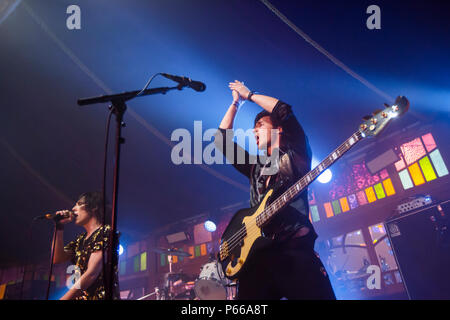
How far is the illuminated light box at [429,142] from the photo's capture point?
21.1 ft

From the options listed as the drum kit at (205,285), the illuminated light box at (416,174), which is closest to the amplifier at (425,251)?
the drum kit at (205,285)

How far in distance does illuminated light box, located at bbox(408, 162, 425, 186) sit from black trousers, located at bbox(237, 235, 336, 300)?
19.9 ft

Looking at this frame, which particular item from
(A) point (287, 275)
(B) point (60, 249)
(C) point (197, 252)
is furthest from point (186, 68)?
(C) point (197, 252)

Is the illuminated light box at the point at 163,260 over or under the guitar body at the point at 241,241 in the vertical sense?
over

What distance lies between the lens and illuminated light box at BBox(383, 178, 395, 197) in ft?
23.0

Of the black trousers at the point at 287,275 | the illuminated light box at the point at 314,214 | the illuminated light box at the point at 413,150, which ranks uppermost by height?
the illuminated light box at the point at 413,150

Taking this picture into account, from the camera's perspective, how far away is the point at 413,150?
267 inches

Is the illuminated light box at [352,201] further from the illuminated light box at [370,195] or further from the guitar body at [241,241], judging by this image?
the guitar body at [241,241]

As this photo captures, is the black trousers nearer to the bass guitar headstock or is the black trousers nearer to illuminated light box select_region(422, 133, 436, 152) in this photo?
the bass guitar headstock

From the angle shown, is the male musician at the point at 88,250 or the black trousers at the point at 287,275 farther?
the male musician at the point at 88,250

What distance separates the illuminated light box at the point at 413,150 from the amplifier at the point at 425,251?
11.5ft

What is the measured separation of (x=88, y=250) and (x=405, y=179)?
6906 millimetres

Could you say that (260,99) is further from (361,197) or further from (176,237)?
(176,237)
